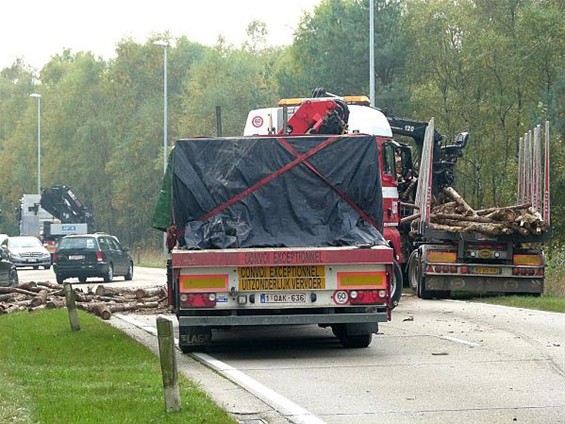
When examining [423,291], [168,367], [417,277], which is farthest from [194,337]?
[417,277]

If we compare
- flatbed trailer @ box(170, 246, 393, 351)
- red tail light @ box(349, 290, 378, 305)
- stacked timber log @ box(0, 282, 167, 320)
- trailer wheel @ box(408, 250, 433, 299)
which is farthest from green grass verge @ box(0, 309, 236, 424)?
trailer wheel @ box(408, 250, 433, 299)

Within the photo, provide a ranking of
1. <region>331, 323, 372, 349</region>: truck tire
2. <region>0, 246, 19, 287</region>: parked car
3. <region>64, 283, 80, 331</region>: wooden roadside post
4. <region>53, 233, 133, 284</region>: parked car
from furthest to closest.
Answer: <region>53, 233, 133, 284</region>: parked car < <region>0, 246, 19, 287</region>: parked car < <region>64, 283, 80, 331</region>: wooden roadside post < <region>331, 323, 372, 349</region>: truck tire

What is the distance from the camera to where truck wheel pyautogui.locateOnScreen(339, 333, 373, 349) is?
1648 centimetres

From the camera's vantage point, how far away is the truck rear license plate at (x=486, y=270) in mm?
26703

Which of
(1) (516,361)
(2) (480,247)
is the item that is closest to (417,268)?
(2) (480,247)

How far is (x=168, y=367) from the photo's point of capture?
10.4m

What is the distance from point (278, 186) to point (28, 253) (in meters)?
43.6

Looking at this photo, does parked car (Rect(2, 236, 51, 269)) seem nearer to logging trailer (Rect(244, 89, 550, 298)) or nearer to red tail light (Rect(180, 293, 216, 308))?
logging trailer (Rect(244, 89, 550, 298))

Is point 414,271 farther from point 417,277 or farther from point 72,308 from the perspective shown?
point 72,308

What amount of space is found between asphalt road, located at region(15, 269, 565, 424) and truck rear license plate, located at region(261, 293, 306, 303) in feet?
2.41

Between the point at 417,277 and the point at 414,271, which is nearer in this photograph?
the point at 417,277

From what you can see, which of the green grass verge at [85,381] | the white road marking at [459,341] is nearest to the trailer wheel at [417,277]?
the white road marking at [459,341]

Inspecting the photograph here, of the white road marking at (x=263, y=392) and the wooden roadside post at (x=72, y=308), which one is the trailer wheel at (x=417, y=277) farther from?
the white road marking at (x=263, y=392)

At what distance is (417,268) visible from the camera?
27938 mm
